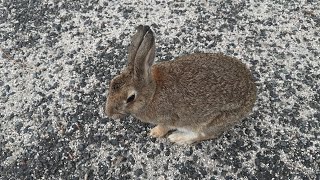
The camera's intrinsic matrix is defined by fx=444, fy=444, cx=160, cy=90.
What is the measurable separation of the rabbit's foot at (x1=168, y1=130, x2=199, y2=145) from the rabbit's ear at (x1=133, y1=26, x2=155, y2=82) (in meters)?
0.75

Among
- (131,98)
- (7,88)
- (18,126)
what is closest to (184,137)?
(131,98)

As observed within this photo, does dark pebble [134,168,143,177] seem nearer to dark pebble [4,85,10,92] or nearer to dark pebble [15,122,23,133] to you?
dark pebble [15,122,23,133]

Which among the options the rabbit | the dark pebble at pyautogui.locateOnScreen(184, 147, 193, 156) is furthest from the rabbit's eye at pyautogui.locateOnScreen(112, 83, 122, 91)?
the dark pebble at pyautogui.locateOnScreen(184, 147, 193, 156)

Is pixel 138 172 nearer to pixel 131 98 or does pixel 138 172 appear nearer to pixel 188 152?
pixel 188 152

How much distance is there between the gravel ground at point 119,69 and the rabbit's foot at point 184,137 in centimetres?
5

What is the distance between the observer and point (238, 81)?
11.1 ft

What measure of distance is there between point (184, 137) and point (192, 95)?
0.52 meters

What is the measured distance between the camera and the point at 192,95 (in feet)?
11.1

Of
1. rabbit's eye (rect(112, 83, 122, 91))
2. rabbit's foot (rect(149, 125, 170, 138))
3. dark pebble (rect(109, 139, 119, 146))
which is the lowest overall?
dark pebble (rect(109, 139, 119, 146))

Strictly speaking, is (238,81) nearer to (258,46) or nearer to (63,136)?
(258,46)

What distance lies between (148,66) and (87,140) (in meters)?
1.00

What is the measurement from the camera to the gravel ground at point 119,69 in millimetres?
3643

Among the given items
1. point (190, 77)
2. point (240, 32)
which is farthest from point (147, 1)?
point (190, 77)

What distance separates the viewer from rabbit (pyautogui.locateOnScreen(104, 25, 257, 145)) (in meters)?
3.31
